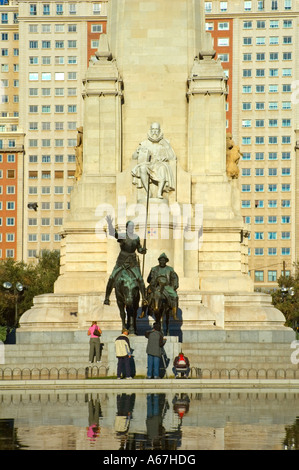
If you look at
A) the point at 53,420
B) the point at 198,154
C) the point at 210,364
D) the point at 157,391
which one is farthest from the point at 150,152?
the point at 53,420

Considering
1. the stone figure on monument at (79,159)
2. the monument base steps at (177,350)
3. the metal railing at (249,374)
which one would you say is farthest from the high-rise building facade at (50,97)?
the metal railing at (249,374)

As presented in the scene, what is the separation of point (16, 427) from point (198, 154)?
25.3 meters

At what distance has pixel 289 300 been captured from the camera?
84438 mm

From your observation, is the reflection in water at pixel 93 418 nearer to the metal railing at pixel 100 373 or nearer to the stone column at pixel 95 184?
the metal railing at pixel 100 373

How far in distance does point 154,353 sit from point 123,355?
84 centimetres

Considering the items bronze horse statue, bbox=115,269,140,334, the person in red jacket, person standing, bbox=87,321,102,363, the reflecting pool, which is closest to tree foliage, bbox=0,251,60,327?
person standing, bbox=87,321,102,363

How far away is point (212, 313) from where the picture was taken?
1508 inches

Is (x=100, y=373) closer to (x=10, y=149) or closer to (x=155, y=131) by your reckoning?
(x=155, y=131)


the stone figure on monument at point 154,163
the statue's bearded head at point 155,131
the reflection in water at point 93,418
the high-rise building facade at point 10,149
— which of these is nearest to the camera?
the reflection in water at point 93,418

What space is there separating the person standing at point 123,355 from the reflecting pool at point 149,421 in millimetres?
2255

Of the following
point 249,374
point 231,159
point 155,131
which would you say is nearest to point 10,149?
point 231,159

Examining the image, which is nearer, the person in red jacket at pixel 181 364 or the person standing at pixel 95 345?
the person in red jacket at pixel 181 364

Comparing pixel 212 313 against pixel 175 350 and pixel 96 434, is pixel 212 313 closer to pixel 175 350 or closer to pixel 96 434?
pixel 175 350

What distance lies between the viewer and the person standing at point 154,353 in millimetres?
28859
